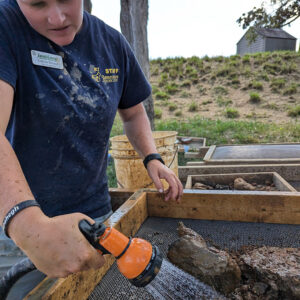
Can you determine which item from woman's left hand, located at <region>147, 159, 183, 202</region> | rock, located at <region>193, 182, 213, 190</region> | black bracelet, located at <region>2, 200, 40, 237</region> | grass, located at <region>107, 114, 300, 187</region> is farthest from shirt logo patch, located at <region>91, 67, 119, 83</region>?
grass, located at <region>107, 114, 300, 187</region>

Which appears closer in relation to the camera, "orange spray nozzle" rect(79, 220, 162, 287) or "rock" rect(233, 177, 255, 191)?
"orange spray nozzle" rect(79, 220, 162, 287)

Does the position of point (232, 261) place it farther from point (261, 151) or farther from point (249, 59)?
point (249, 59)

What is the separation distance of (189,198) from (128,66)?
957mm

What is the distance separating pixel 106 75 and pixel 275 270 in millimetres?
1349

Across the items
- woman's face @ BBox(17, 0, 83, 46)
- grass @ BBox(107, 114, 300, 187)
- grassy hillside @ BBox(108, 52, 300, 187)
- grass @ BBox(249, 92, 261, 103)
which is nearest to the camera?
woman's face @ BBox(17, 0, 83, 46)

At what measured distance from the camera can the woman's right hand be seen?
0.80 meters

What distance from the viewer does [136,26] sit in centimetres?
562

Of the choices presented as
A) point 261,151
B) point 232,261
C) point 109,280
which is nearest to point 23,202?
point 109,280

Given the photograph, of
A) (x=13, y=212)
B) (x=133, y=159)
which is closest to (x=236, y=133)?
(x=133, y=159)

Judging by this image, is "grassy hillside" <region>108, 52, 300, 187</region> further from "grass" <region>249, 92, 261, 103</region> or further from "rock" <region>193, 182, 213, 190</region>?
"rock" <region>193, 182, 213, 190</region>

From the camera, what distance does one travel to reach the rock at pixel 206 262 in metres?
1.23

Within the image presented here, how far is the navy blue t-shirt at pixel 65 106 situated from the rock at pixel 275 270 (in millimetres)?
973

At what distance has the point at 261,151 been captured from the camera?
174 inches

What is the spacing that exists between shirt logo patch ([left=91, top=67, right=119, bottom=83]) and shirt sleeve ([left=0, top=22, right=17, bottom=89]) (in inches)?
17.9
